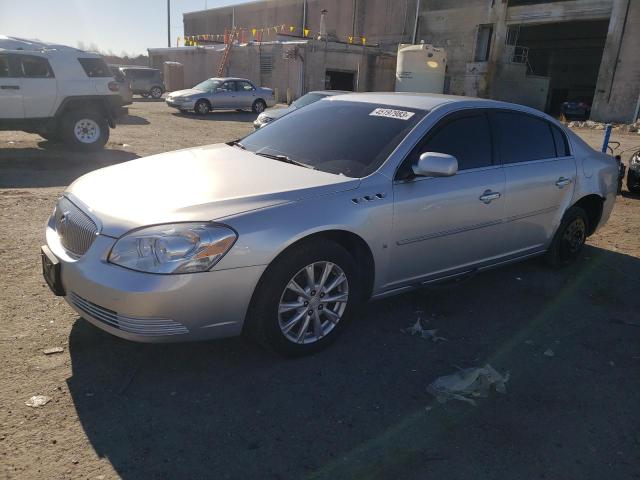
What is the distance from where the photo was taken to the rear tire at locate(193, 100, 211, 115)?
20625 mm

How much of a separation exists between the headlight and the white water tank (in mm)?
23642

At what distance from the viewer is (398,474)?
234 cm

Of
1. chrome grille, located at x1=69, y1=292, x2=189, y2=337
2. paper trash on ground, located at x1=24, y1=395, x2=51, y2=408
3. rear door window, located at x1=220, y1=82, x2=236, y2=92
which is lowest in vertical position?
paper trash on ground, located at x1=24, y1=395, x2=51, y2=408

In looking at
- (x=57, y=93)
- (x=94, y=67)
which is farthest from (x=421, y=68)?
(x=57, y=93)

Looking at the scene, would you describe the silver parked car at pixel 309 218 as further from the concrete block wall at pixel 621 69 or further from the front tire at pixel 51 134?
the concrete block wall at pixel 621 69

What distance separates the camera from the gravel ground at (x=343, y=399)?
239 cm

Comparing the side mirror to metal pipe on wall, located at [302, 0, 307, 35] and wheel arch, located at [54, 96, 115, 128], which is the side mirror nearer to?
wheel arch, located at [54, 96, 115, 128]

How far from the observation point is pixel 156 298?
2.66 m

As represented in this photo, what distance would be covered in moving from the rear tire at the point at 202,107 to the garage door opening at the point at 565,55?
24.2 m

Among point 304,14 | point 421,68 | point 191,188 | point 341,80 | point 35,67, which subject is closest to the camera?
point 191,188

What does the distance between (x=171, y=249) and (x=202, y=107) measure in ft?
63.4

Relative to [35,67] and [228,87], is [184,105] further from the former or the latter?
[35,67]

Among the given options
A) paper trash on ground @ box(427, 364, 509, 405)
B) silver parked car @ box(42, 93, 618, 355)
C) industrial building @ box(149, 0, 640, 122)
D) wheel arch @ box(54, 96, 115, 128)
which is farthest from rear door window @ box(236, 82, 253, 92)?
paper trash on ground @ box(427, 364, 509, 405)

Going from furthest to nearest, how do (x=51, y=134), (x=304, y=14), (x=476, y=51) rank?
(x=304, y=14)
(x=476, y=51)
(x=51, y=134)
